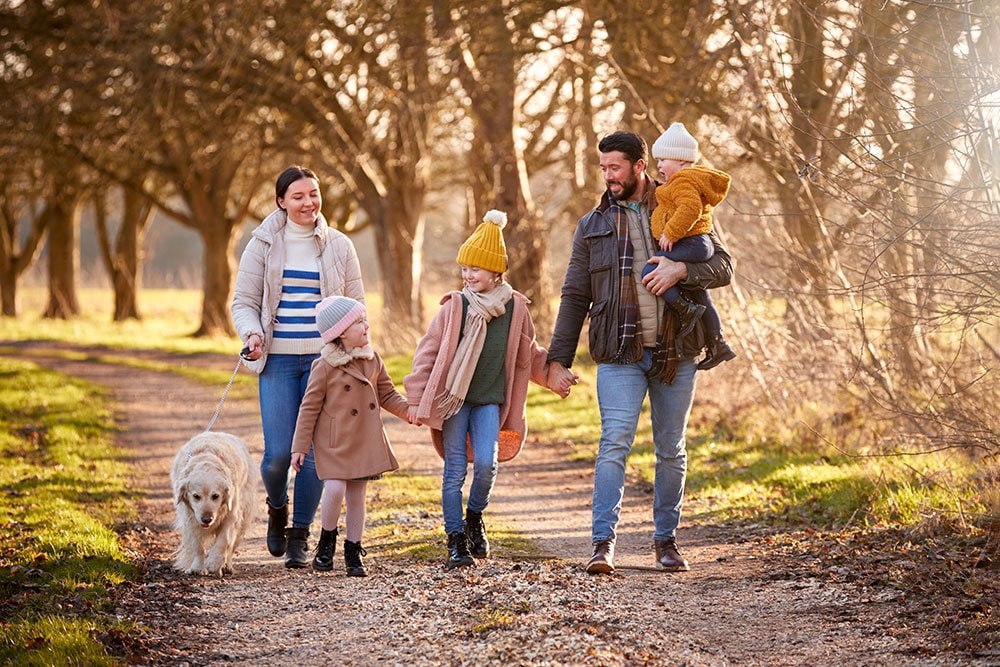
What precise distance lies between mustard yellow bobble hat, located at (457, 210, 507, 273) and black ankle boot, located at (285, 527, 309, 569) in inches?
74.4

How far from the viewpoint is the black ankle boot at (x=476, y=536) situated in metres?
6.46

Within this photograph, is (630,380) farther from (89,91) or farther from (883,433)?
(89,91)

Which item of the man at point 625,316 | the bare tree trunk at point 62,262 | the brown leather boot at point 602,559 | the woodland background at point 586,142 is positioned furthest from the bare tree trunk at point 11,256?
the brown leather boot at point 602,559

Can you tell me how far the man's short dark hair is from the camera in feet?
19.5

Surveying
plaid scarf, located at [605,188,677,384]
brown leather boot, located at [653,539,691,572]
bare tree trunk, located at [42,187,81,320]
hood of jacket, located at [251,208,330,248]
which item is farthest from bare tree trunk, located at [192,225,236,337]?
plaid scarf, located at [605,188,677,384]

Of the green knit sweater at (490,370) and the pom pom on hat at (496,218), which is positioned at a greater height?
the pom pom on hat at (496,218)

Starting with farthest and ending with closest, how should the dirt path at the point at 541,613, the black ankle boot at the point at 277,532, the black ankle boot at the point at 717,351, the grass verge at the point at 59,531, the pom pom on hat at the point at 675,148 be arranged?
the black ankle boot at the point at 277,532
the black ankle boot at the point at 717,351
the pom pom on hat at the point at 675,148
the grass verge at the point at 59,531
the dirt path at the point at 541,613

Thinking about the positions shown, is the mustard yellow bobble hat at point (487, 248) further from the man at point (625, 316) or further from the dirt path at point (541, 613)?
the dirt path at point (541, 613)

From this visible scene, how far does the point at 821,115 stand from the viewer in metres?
9.37

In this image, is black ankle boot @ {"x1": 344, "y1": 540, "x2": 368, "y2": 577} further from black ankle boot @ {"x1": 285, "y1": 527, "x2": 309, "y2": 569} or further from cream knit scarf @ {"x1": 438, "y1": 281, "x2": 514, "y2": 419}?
cream knit scarf @ {"x1": 438, "y1": 281, "x2": 514, "y2": 419}

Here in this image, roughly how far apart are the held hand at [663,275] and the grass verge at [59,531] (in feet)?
10.0

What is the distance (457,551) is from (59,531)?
2809mm

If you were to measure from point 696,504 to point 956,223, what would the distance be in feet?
10.9

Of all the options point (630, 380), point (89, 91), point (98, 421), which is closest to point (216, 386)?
→ point (98, 421)
